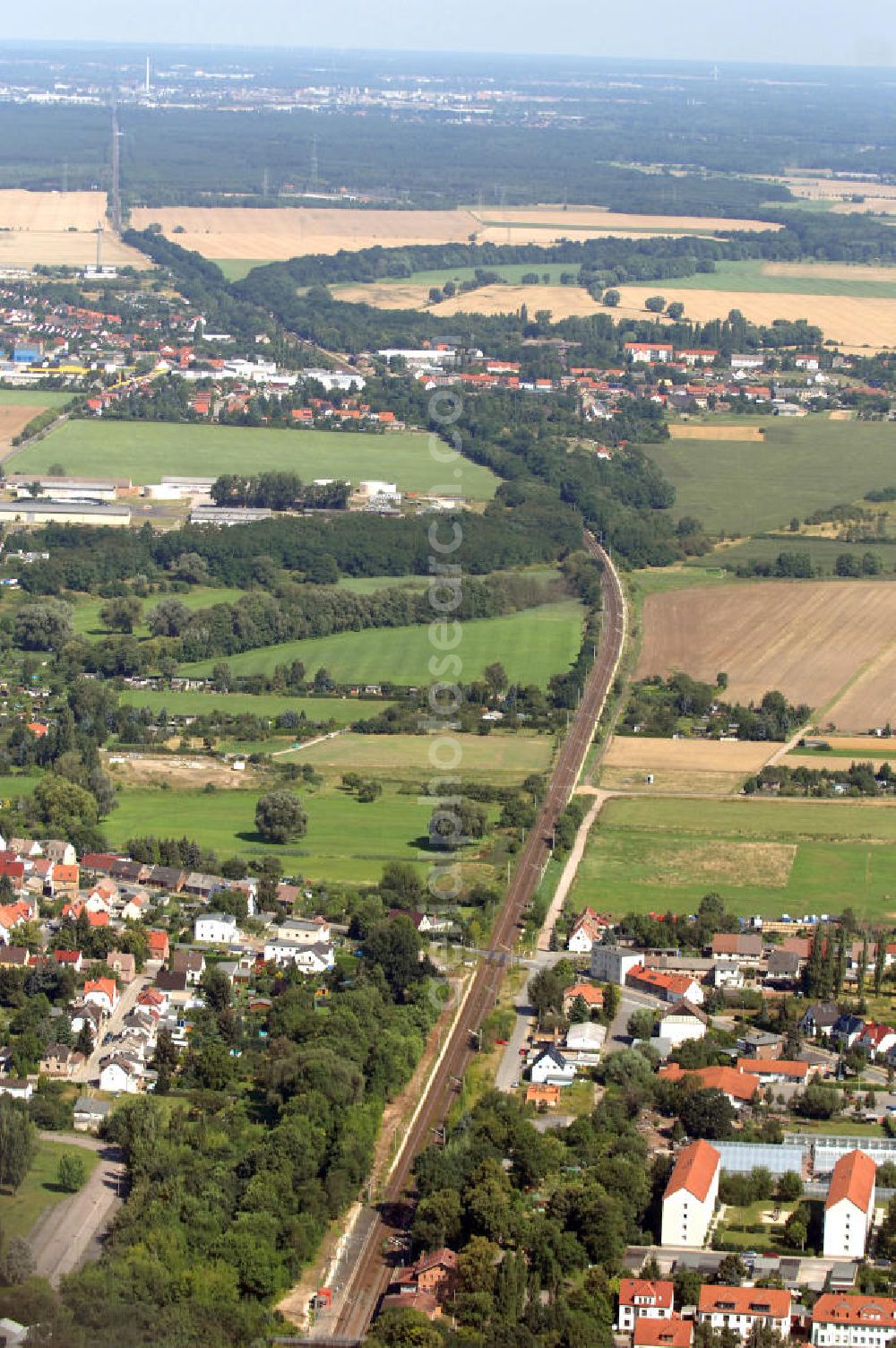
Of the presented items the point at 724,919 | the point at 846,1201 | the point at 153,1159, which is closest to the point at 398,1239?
the point at 153,1159

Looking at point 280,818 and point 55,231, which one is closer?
point 280,818

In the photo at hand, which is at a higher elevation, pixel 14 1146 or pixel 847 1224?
pixel 847 1224

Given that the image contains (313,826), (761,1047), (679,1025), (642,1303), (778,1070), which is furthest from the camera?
(313,826)

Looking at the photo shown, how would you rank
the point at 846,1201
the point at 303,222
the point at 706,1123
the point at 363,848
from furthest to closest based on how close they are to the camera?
the point at 303,222 < the point at 363,848 < the point at 706,1123 < the point at 846,1201

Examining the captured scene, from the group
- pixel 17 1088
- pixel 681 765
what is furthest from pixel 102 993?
pixel 681 765

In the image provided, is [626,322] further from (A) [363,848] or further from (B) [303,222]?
(A) [363,848]

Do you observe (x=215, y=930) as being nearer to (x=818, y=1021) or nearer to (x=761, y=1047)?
(x=761, y=1047)

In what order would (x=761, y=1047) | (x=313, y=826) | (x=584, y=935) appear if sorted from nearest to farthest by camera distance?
(x=761, y=1047)
(x=584, y=935)
(x=313, y=826)
